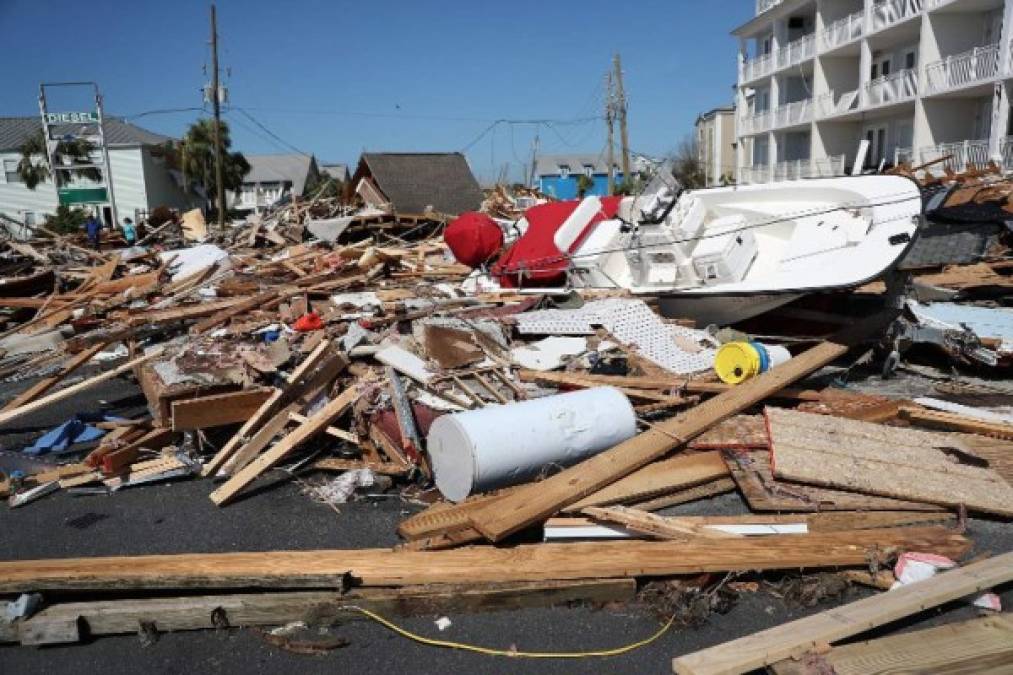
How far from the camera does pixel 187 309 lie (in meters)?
8.66

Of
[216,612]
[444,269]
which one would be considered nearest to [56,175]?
[444,269]

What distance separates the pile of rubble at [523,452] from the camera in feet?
11.8

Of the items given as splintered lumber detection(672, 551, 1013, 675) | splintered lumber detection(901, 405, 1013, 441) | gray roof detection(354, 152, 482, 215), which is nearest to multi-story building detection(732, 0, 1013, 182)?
gray roof detection(354, 152, 482, 215)

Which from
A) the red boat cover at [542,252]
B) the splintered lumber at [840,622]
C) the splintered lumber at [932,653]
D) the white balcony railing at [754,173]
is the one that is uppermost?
the white balcony railing at [754,173]

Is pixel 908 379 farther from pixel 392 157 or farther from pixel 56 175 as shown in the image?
pixel 56 175

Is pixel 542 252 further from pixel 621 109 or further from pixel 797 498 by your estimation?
pixel 621 109

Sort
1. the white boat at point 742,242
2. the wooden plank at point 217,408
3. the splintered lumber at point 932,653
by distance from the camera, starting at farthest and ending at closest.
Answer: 1. the white boat at point 742,242
2. the wooden plank at point 217,408
3. the splintered lumber at point 932,653

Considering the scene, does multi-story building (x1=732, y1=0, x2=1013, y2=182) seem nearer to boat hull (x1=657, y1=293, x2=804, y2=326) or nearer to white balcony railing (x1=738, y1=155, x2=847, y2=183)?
white balcony railing (x1=738, y1=155, x2=847, y2=183)

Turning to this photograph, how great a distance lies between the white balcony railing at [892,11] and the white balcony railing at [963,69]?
6.87 ft

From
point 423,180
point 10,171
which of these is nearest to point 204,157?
point 10,171

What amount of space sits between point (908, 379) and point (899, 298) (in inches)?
32.6

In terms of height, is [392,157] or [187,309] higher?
[392,157]

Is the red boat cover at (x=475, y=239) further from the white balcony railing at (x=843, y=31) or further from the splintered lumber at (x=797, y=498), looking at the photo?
the white balcony railing at (x=843, y=31)

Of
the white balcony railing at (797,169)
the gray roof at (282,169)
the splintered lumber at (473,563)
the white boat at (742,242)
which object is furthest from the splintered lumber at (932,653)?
the gray roof at (282,169)
